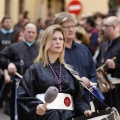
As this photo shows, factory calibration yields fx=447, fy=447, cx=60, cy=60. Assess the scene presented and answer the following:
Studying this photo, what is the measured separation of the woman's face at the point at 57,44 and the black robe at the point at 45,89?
5.4 inches

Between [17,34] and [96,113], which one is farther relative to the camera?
[17,34]

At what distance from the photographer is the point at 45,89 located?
476 centimetres

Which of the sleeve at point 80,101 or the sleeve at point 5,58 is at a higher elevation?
the sleeve at point 5,58

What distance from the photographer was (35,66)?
191 inches

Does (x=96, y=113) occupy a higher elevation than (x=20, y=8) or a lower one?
lower

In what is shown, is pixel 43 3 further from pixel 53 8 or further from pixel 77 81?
pixel 77 81

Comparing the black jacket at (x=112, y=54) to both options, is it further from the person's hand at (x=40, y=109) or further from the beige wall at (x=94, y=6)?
the beige wall at (x=94, y=6)

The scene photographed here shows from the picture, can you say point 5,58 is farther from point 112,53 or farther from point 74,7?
point 74,7

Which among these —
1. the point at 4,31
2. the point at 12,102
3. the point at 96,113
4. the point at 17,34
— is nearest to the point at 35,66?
the point at 96,113

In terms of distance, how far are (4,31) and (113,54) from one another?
13.7 ft

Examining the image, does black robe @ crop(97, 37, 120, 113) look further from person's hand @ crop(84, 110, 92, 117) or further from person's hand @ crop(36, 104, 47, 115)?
person's hand @ crop(36, 104, 47, 115)

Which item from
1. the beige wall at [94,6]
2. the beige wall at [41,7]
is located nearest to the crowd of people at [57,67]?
the beige wall at [41,7]

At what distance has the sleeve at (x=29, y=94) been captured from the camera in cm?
468

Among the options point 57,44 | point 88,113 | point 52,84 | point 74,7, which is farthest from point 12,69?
Result: point 74,7
